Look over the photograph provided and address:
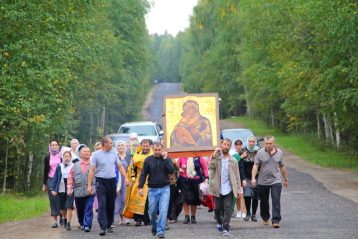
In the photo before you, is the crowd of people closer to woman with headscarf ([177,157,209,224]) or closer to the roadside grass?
woman with headscarf ([177,157,209,224])

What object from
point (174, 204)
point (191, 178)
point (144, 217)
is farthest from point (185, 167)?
point (144, 217)

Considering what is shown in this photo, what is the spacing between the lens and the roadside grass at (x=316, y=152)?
120 feet

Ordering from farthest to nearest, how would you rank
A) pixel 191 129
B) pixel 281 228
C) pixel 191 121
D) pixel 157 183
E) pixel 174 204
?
1. pixel 191 121
2. pixel 191 129
3. pixel 174 204
4. pixel 281 228
5. pixel 157 183

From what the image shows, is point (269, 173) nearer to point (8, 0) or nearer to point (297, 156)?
point (8, 0)

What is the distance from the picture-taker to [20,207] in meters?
21.0

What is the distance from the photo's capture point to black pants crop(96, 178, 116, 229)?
604 inches

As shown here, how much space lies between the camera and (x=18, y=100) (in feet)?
66.1

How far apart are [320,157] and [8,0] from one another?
78.8 ft

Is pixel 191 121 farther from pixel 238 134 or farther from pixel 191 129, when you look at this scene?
pixel 238 134

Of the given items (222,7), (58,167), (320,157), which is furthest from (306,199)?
(222,7)

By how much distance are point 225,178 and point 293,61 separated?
885 inches

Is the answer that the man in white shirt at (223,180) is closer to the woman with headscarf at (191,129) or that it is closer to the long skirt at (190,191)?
the long skirt at (190,191)

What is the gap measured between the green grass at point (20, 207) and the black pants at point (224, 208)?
6.04m

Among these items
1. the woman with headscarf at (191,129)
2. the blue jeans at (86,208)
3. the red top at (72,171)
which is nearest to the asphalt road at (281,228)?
the blue jeans at (86,208)
